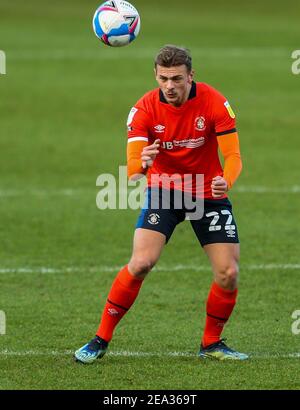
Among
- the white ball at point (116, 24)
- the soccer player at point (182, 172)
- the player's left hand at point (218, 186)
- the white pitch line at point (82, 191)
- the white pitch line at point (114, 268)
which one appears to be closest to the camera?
the player's left hand at point (218, 186)

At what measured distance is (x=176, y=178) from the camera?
31.8 ft

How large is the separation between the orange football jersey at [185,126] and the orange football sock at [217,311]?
0.85 m

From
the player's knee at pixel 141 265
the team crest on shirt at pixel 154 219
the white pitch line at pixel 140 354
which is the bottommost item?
the white pitch line at pixel 140 354

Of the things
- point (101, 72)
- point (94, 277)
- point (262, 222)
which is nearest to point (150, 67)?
point (101, 72)

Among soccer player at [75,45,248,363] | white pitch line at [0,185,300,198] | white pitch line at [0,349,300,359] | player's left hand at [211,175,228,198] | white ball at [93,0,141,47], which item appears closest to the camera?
player's left hand at [211,175,228,198]

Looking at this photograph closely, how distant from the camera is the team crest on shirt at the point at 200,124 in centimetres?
952

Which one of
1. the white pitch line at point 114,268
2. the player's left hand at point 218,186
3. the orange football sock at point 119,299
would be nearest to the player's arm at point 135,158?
the player's left hand at point 218,186

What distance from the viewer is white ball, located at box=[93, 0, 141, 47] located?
1005 cm

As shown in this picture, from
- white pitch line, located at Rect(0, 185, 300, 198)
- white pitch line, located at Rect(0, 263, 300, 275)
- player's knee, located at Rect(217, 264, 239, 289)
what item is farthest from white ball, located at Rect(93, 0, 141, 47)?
white pitch line, located at Rect(0, 185, 300, 198)

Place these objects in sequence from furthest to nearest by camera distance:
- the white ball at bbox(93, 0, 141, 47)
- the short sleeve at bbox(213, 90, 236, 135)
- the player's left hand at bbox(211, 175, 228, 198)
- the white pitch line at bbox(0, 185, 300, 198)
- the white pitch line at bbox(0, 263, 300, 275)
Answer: the white pitch line at bbox(0, 185, 300, 198) → the white pitch line at bbox(0, 263, 300, 275) → the white ball at bbox(93, 0, 141, 47) → the short sleeve at bbox(213, 90, 236, 135) → the player's left hand at bbox(211, 175, 228, 198)

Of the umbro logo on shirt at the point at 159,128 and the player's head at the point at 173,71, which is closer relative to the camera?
the player's head at the point at 173,71

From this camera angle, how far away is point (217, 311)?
32.0 ft

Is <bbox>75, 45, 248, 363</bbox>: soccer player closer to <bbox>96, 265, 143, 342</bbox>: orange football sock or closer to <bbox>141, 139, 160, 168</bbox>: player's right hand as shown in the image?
<bbox>96, 265, 143, 342</bbox>: orange football sock

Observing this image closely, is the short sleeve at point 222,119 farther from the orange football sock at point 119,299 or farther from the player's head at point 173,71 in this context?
the orange football sock at point 119,299
